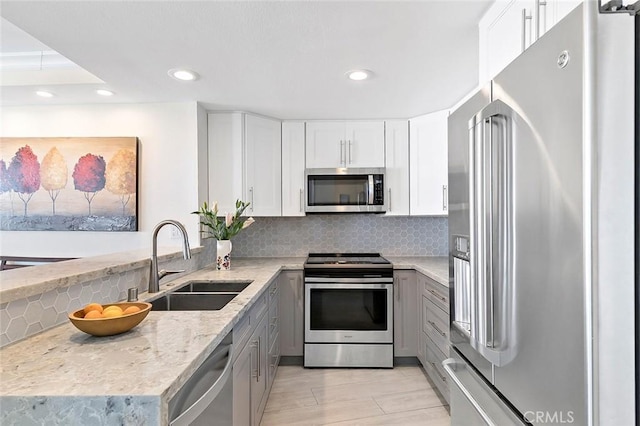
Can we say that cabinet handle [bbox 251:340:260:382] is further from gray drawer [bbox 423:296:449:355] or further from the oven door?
gray drawer [bbox 423:296:449:355]

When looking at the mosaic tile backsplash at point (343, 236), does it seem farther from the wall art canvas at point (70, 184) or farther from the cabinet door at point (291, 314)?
the wall art canvas at point (70, 184)

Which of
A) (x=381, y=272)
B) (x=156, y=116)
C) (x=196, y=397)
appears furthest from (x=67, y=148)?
(x=381, y=272)

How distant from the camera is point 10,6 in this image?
1485mm

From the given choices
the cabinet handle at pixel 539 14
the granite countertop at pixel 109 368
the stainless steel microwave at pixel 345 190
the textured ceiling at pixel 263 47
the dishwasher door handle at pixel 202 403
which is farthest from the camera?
the stainless steel microwave at pixel 345 190

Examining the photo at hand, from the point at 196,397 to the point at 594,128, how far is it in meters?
1.29

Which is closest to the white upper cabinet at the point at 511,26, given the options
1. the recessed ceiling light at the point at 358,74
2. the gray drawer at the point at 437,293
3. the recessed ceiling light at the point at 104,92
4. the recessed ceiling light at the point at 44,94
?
the recessed ceiling light at the point at 358,74

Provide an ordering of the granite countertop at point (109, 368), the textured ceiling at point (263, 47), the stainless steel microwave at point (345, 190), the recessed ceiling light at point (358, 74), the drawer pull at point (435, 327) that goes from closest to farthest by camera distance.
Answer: the granite countertop at point (109, 368) → the textured ceiling at point (263, 47) → the recessed ceiling light at point (358, 74) → the drawer pull at point (435, 327) → the stainless steel microwave at point (345, 190)

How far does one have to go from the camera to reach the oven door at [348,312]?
3.01 metres

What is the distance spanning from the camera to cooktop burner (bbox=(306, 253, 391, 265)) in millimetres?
3127

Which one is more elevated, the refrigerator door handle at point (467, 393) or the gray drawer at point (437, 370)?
the refrigerator door handle at point (467, 393)

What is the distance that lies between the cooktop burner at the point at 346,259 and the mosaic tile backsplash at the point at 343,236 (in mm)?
57

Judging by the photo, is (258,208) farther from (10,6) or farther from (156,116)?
(10,6)

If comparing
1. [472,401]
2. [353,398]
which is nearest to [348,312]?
[353,398]

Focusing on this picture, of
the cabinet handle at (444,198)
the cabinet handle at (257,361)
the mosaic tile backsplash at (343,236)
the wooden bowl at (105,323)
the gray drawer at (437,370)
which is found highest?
the cabinet handle at (444,198)
